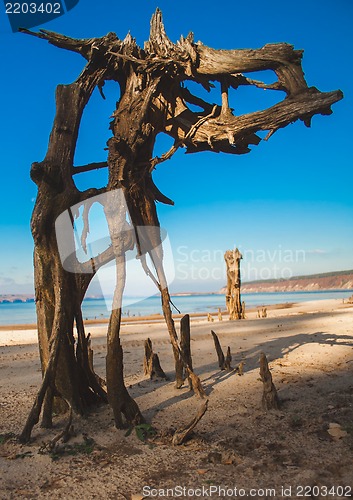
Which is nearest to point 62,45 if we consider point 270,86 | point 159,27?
point 159,27

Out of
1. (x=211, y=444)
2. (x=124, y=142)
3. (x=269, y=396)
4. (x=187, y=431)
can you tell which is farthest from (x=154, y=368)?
(x=124, y=142)

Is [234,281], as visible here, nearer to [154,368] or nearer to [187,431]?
[154,368]

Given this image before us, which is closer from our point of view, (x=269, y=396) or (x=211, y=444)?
(x=211, y=444)

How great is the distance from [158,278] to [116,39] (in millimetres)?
3928

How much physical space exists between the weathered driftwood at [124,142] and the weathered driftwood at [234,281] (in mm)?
14039

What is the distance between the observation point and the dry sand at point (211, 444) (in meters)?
3.80

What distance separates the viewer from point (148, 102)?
6.02 meters

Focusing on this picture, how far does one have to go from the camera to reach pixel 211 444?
15.4ft

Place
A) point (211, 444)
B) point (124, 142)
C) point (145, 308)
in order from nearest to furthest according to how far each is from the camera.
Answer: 1. point (211, 444)
2. point (124, 142)
3. point (145, 308)

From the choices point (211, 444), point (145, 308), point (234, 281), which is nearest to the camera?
point (211, 444)

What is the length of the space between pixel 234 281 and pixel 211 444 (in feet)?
52.3

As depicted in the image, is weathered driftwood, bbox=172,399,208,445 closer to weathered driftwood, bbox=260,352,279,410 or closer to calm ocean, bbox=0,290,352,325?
weathered driftwood, bbox=260,352,279,410

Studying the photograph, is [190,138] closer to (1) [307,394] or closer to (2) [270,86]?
(2) [270,86]

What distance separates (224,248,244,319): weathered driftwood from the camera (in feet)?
66.9
